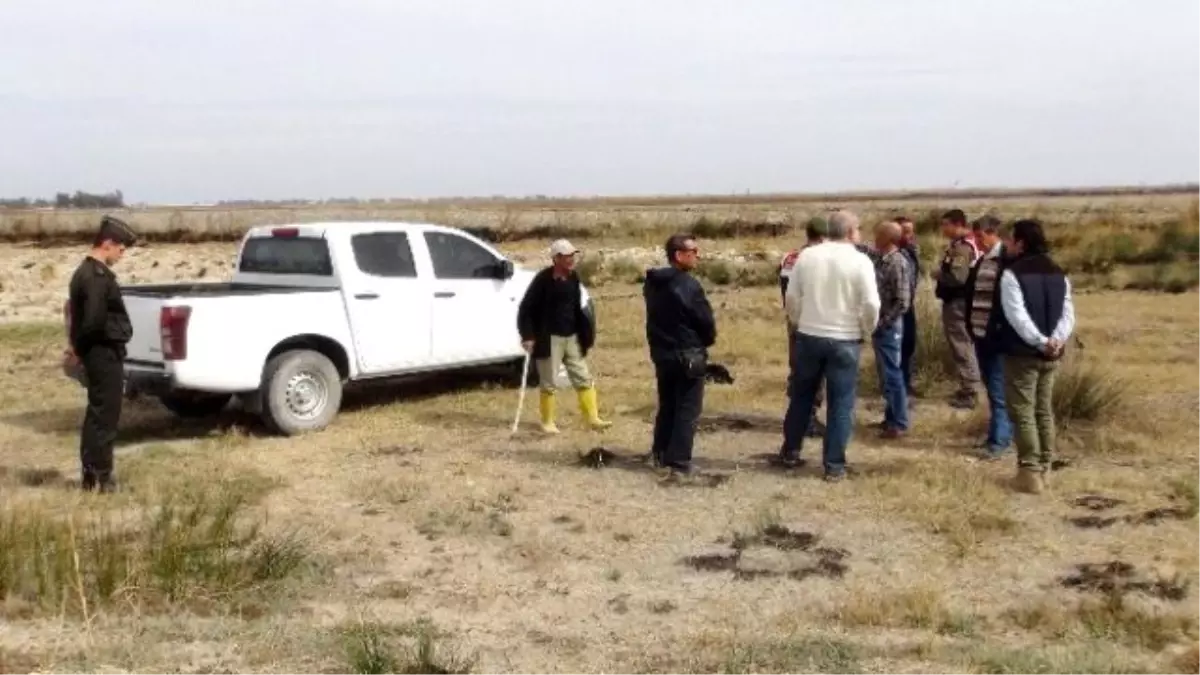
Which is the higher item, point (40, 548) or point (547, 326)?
point (547, 326)

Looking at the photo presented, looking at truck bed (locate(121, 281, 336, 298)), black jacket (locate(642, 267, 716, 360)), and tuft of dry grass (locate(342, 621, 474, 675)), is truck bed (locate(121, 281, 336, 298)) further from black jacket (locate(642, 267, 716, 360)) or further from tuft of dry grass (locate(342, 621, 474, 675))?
tuft of dry grass (locate(342, 621, 474, 675))

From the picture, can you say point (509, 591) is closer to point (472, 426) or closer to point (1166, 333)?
point (472, 426)

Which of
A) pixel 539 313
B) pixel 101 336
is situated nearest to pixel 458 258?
pixel 539 313

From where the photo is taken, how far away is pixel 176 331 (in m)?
9.83

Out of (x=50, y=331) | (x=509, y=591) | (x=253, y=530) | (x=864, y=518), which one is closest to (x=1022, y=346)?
(x=864, y=518)

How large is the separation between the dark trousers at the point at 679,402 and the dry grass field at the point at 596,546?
23cm

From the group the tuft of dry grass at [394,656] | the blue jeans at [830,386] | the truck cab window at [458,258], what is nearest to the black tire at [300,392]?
the truck cab window at [458,258]

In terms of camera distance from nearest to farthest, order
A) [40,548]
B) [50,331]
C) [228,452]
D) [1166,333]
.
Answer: [40,548]
[228,452]
[1166,333]
[50,331]

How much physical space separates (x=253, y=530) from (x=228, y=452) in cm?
342

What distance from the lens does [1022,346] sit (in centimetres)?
813

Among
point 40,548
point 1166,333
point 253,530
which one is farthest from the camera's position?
point 1166,333

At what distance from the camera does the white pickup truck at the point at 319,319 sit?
1003 cm

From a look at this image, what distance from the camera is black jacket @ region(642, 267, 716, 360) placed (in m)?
8.69

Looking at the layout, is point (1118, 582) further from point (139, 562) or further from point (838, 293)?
→ point (139, 562)
